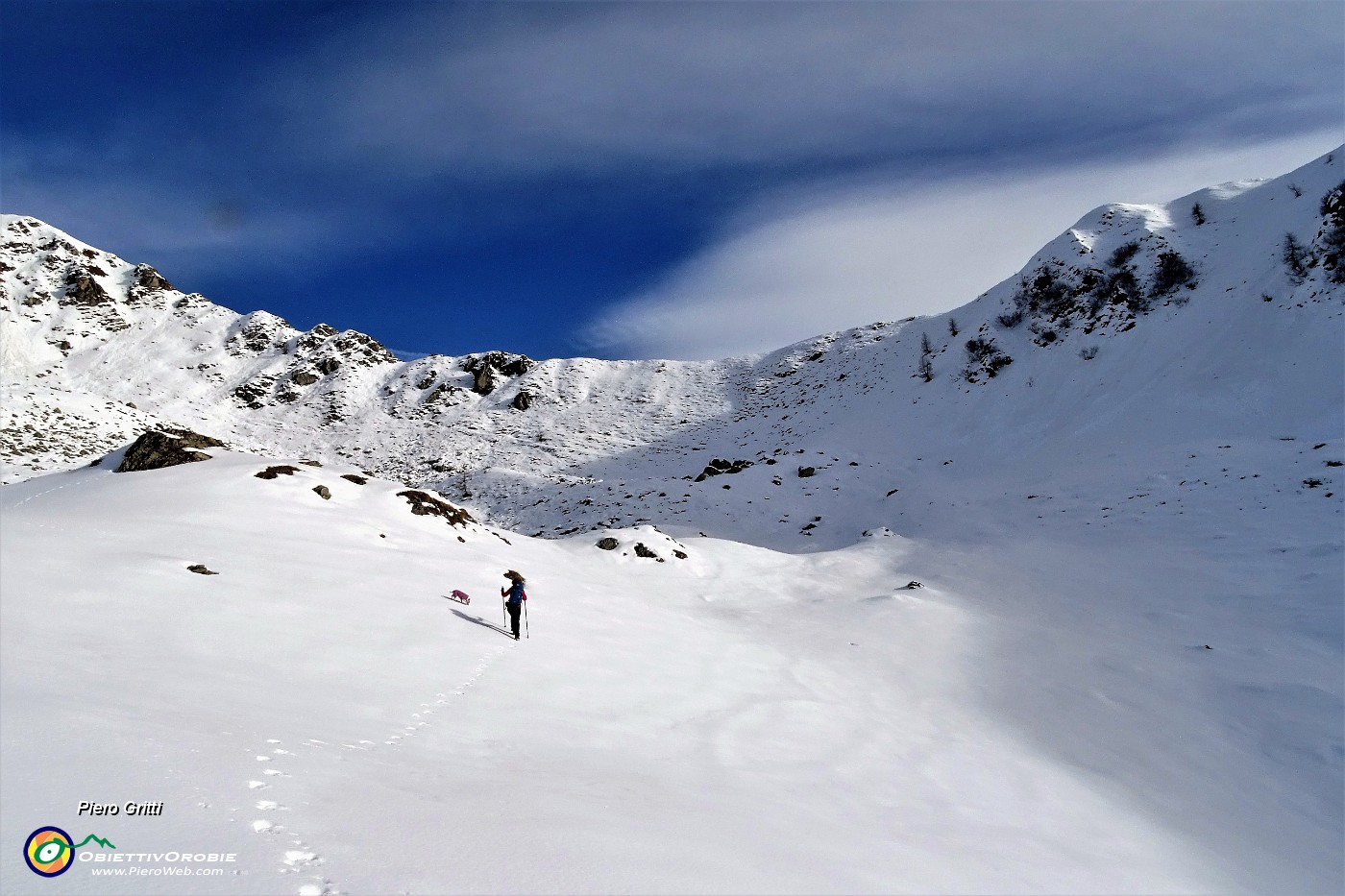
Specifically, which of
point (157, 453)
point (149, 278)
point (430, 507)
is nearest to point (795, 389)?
point (430, 507)

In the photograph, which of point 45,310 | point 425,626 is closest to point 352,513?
point 425,626

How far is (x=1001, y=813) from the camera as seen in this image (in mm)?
7094

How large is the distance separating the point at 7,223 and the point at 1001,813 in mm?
112393

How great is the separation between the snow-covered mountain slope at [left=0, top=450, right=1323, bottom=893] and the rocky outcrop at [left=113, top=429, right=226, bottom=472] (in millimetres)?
1060

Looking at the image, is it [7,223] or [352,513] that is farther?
[7,223]

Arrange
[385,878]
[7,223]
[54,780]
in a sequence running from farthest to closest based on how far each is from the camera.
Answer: [7,223], [54,780], [385,878]

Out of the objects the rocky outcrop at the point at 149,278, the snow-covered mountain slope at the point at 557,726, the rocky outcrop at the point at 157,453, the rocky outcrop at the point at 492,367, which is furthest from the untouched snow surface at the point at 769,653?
the rocky outcrop at the point at 149,278

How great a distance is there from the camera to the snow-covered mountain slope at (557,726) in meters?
3.45

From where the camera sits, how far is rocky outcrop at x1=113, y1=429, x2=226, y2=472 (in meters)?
18.2

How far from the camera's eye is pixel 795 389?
6988 cm

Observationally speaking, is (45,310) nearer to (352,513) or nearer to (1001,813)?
(352,513)

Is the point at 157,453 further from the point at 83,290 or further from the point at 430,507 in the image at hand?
the point at 83,290

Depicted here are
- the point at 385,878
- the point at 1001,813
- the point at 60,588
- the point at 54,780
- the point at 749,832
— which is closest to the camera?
the point at 385,878

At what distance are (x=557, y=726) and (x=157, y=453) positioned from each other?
18.8m
